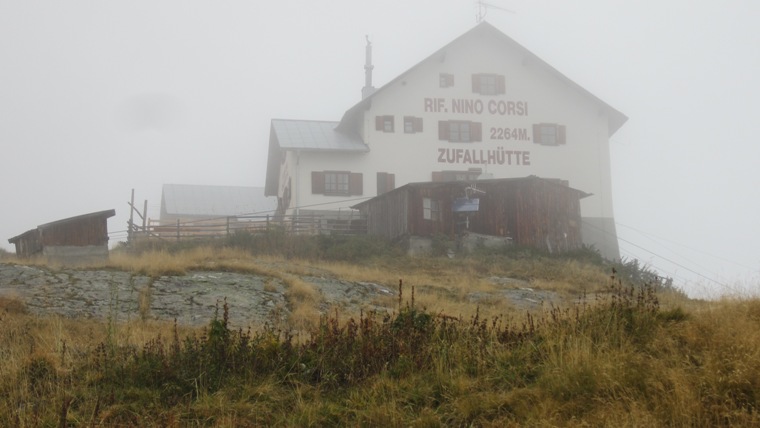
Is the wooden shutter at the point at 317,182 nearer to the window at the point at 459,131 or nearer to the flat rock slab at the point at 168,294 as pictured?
the window at the point at 459,131

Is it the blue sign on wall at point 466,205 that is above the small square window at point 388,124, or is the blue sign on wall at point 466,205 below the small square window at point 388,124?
below

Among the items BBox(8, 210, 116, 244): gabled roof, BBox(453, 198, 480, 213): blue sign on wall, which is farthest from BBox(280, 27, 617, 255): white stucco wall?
BBox(8, 210, 116, 244): gabled roof

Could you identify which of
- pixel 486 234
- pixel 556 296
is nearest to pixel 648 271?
pixel 486 234

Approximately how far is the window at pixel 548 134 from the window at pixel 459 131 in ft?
10.1

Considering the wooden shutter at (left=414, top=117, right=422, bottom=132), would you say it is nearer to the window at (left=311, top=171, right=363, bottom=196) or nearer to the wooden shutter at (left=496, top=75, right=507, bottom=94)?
the window at (left=311, top=171, right=363, bottom=196)

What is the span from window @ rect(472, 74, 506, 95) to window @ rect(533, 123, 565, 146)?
2.73 meters

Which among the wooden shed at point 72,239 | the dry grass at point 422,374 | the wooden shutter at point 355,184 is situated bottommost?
the dry grass at point 422,374

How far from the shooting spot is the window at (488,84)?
43656 millimetres

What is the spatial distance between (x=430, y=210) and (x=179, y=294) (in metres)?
18.0

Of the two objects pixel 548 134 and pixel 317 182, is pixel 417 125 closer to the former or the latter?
pixel 317 182

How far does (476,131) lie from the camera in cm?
4312

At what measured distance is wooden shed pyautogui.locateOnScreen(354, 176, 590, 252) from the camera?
116 ft

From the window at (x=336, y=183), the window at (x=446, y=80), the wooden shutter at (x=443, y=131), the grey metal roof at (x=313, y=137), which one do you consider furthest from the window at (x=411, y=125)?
the window at (x=336, y=183)

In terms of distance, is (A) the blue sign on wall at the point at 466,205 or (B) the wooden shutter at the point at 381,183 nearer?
(A) the blue sign on wall at the point at 466,205
